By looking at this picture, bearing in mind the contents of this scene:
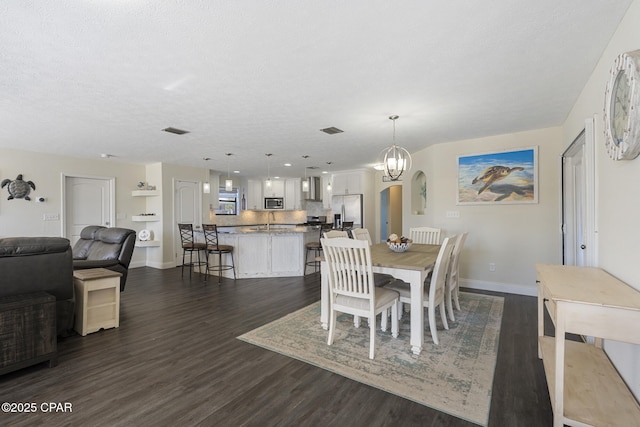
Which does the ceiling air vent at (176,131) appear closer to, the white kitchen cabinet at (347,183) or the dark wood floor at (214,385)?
the dark wood floor at (214,385)

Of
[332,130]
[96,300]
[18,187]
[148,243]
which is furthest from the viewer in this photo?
[148,243]

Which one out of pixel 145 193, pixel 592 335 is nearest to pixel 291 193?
pixel 145 193

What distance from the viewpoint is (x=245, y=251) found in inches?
218

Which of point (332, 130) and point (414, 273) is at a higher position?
point (332, 130)

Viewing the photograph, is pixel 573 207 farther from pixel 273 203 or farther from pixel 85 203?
pixel 85 203

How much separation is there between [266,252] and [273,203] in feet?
12.4

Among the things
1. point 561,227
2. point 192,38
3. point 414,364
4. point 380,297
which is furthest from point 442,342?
point 192,38

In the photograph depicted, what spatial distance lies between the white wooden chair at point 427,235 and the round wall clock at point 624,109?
2.57 metres

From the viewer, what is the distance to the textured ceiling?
1730 millimetres

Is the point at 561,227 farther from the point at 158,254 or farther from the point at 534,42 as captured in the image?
the point at 158,254

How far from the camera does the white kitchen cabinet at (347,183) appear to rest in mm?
7969

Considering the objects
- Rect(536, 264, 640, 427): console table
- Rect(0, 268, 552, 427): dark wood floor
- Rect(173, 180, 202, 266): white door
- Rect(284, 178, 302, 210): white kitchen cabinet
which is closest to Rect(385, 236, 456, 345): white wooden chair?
Rect(0, 268, 552, 427): dark wood floor

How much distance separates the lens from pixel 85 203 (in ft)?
20.1

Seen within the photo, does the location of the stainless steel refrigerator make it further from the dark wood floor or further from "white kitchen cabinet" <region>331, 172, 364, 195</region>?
the dark wood floor
